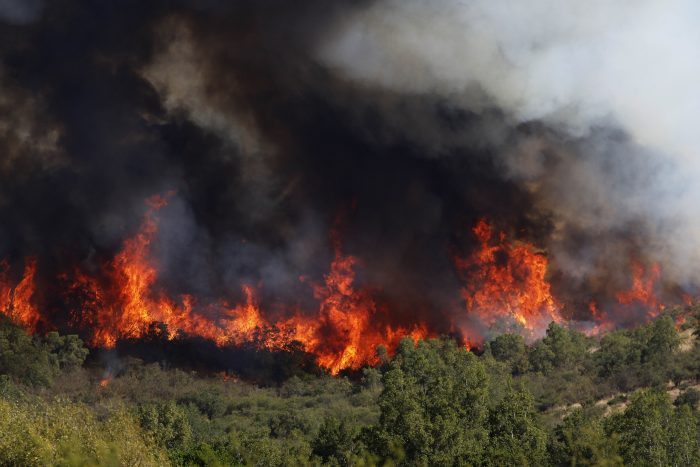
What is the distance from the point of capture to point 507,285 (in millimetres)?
128500

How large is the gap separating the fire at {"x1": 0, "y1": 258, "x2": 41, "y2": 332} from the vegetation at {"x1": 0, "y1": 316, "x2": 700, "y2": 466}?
217 inches

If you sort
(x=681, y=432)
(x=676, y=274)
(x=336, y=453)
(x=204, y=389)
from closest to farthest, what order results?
(x=681, y=432)
(x=336, y=453)
(x=204, y=389)
(x=676, y=274)

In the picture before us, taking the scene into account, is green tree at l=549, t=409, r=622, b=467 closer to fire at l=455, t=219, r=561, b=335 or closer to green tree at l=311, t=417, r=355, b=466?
green tree at l=311, t=417, r=355, b=466

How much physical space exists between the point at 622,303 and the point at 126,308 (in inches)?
2367

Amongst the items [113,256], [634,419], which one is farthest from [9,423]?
[113,256]

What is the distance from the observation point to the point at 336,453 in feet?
261

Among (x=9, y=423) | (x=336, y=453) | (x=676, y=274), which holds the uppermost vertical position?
(x=676, y=274)

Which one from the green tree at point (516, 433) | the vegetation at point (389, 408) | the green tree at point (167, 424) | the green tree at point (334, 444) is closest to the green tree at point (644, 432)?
the vegetation at point (389, 408)

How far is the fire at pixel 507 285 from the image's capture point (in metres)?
126

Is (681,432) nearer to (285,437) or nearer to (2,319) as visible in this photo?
(285,437)

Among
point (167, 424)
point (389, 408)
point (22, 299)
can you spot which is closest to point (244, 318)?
point (22, 299)

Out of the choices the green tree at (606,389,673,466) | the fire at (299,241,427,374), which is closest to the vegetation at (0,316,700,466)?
the green tree at (606,389,673,466)

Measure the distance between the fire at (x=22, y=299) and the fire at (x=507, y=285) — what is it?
54.0m

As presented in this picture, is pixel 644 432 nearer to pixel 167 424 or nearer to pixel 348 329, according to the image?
pixel 167 424
